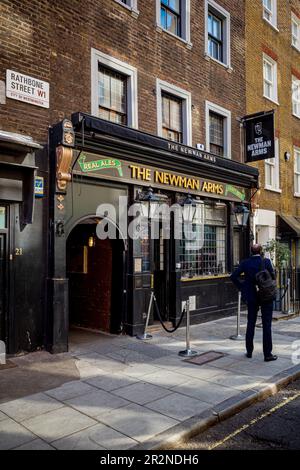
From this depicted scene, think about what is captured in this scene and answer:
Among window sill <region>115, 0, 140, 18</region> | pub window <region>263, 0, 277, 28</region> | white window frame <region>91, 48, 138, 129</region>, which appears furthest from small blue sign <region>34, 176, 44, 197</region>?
pub window <region>263, 0, 277, 28</region>

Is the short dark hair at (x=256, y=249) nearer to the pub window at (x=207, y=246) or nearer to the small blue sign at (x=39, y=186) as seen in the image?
the pub window at (x=207, y=246)

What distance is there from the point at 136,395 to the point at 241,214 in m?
8.60

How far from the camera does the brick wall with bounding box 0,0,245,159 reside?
7116 millimetres

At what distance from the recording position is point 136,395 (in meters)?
5.23

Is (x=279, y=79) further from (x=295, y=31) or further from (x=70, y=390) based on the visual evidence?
(x=70, y=390)

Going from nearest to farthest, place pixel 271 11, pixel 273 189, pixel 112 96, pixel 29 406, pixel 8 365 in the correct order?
pixel 29 406 → pixel 8 365 → pixel 112 96 → pixel 273 189 → pixel 271 11

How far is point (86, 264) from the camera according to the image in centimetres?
995

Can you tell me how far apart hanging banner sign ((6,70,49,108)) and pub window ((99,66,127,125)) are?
163 cm

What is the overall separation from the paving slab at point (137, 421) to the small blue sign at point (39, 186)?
13.9 ft

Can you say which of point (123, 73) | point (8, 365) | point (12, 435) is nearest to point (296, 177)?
point (123, 73)

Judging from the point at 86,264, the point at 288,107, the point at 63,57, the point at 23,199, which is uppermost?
the point at 288,107
